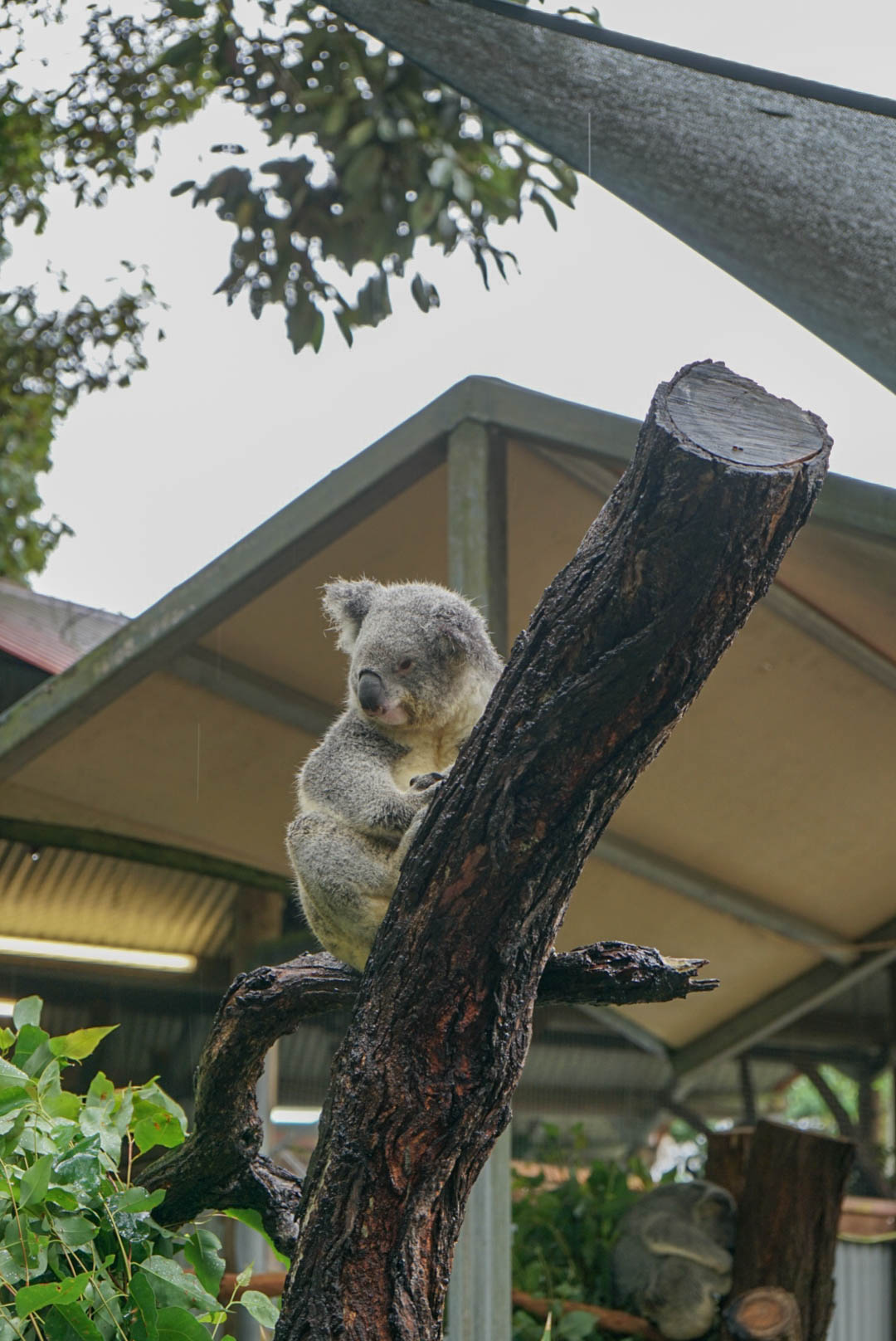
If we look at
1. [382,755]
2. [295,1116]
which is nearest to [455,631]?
[382,755]

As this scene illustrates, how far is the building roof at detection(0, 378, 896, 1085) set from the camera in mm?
2561

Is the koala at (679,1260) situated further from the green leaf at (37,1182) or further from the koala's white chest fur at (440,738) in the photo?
the green leaf at (37,1182)

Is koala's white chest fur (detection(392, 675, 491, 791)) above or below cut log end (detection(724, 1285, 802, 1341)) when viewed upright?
above

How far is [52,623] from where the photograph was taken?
11.2 feet

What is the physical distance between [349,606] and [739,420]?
81 cm

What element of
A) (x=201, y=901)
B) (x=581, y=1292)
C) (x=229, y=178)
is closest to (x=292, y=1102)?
(x=201, y=901)

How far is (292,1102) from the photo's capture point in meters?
3.78

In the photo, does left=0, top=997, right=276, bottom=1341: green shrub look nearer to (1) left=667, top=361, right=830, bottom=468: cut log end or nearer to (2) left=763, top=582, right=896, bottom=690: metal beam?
(1) left=667, top=361, right=830, bottom=468: cut log end

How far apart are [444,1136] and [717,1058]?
3.73 metres

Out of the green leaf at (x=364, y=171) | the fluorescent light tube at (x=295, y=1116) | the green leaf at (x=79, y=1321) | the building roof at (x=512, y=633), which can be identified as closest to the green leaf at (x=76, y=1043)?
the green leaf at (x=79, y=1321)

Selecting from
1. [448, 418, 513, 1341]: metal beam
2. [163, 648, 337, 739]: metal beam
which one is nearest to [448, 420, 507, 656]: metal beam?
[448, 418, 513, 1341]: metal beam

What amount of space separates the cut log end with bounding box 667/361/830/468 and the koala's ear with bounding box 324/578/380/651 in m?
0.75

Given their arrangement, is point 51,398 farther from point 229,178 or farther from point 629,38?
point 629,38

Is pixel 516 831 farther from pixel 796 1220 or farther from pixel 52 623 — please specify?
pixel 52 623
